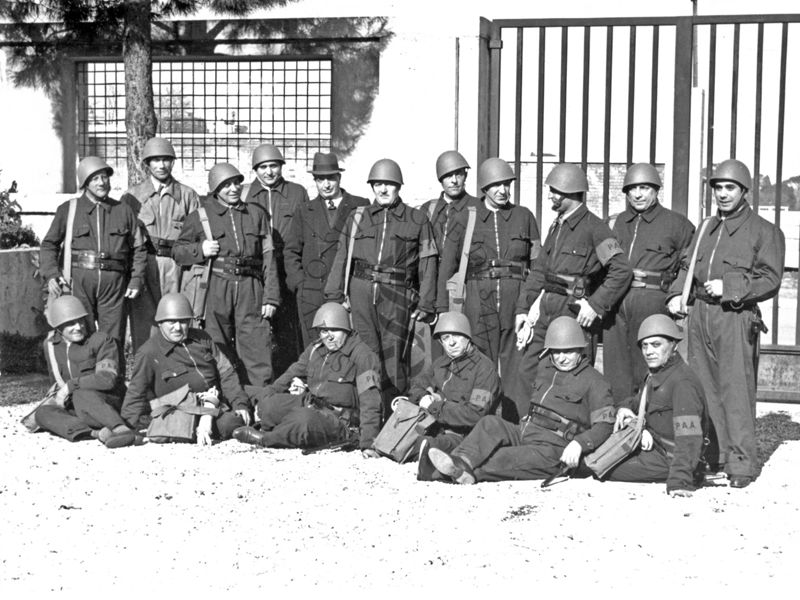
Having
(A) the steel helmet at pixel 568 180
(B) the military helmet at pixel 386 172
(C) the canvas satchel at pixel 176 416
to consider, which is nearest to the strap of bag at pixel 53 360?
(C) the canvas satchel at pixel 176 416

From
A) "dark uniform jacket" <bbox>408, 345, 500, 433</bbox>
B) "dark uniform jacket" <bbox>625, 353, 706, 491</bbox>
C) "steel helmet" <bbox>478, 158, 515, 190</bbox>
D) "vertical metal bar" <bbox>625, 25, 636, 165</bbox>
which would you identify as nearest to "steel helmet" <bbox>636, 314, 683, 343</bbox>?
"dark uniform jacket" <bbox>625, 353, 706, 491</bbox>

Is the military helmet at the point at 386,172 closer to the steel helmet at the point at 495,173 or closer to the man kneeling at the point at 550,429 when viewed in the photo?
the steel helmet at the point at 495,173

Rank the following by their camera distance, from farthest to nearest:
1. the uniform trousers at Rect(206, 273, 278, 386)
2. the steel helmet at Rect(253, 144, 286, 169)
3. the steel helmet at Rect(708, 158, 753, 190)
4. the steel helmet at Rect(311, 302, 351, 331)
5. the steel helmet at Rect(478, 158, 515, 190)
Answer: the steel helmet at Rect(253, 144, 286, 169) → the uniform trousers at Rect(206, 273, 278, 386) → the steel helmet at Rect(478, 158, 515, 190) → the steel helmet at Rect(311, 302, 351, 331) → the steel helmet at Rect(708, 158, 753, 190)

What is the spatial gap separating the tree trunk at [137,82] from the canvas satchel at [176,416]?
3722 millimetres

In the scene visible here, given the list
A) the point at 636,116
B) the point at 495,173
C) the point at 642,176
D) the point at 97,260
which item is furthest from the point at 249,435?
the point at 636,116

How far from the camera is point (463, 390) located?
28.1 ft

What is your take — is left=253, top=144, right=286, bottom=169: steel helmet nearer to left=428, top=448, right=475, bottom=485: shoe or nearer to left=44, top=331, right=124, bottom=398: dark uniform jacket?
left=44, top=331, right=124, bottom=398: dark uniform jacket

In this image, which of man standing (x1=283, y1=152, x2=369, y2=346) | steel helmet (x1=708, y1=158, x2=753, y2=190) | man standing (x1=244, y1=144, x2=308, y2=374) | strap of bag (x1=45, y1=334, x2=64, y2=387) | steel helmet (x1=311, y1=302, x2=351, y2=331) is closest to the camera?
steel helmet (x1=708, y1=158, x2=753, y2=190)

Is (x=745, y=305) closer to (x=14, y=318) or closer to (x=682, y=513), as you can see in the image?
(x=682, y=513)

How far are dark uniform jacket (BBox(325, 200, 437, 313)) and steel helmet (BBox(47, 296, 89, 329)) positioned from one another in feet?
5.97

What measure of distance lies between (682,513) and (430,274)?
9.99 feet

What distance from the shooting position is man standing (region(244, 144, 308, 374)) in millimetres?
10430

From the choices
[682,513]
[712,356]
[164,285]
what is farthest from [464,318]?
[164,285]

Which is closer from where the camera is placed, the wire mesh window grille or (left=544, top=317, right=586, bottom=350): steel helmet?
(left=544, top=317, right=586, bottom=350): steel helmet
